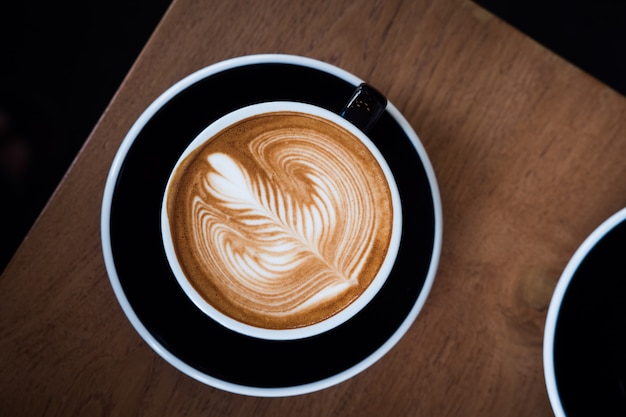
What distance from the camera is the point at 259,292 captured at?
2.56 feet

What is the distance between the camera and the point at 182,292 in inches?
32.0

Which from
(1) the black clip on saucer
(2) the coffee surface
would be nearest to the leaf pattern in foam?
(2) the coffee surface

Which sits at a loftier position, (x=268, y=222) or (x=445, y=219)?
(x=445, y=219)

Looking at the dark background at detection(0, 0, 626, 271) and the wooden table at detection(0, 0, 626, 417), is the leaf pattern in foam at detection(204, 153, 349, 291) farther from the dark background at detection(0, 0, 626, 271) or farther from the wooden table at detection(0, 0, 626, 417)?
the dark background at detection(0, 0, 626, 271)

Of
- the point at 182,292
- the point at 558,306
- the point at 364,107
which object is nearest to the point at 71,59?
the point at 182,292

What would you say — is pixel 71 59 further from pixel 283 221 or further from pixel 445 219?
pixel 445 219

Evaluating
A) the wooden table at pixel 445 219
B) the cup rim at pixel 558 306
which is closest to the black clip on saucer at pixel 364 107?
the wooden table at pixel 445 219

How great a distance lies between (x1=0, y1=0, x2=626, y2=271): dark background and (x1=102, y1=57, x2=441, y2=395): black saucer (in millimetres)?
810

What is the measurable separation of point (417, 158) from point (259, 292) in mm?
303

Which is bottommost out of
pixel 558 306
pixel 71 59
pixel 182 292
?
pixel 182 292

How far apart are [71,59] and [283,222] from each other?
1.06 m

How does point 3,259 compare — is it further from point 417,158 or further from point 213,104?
point 417,158

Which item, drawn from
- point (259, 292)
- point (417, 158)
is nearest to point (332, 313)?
point (259, 292)

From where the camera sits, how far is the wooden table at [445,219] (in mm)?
854
